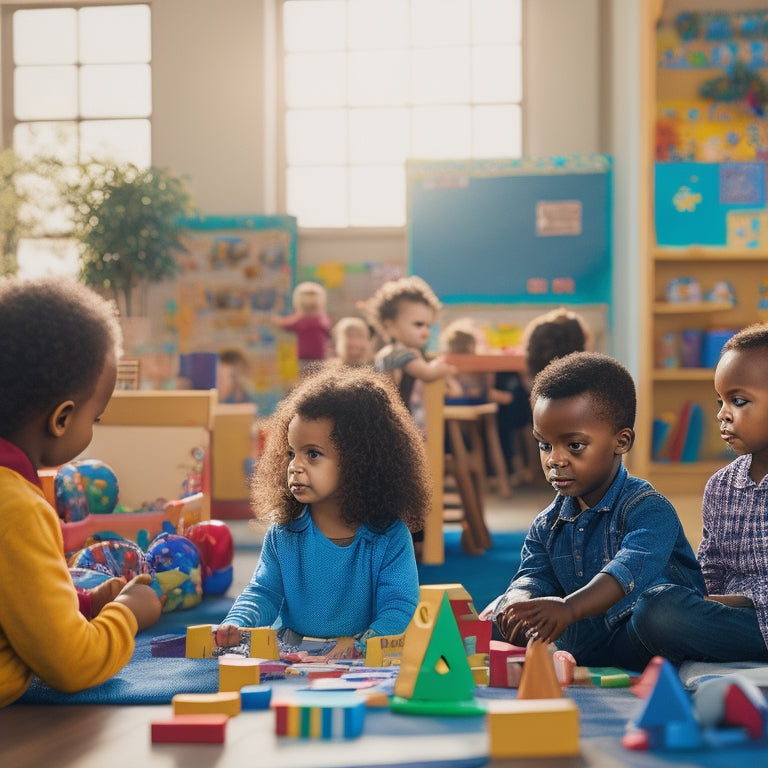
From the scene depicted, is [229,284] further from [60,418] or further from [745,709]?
[745,709]

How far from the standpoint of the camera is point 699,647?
1717 mm

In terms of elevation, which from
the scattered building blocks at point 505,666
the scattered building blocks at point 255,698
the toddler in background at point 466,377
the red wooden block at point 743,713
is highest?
the toddler in background at point 466,377

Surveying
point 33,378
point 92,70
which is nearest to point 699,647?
point 33,378

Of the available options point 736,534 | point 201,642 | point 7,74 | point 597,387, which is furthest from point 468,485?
point 7,74

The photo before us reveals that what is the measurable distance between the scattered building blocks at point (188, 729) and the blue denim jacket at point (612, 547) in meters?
0.70

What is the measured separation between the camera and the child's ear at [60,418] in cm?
132

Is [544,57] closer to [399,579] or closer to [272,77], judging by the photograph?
[272,77]

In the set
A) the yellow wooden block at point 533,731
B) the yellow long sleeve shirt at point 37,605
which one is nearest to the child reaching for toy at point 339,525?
the yellow long sleeve shirt at point 37,605

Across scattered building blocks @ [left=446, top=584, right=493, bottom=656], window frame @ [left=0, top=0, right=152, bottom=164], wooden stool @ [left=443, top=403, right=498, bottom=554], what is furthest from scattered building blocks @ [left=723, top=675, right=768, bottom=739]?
window frame @ [left=0, top=0, right=152, bottom=164]

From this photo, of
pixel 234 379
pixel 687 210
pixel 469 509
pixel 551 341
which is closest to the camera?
pixel 551 341

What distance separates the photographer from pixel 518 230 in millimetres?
6230

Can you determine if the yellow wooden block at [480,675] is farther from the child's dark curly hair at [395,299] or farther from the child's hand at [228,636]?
the child's dark curly hair at [395,299]

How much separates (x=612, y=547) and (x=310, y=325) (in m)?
4.70

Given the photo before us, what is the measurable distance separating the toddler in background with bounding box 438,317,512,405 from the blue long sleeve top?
356cm
